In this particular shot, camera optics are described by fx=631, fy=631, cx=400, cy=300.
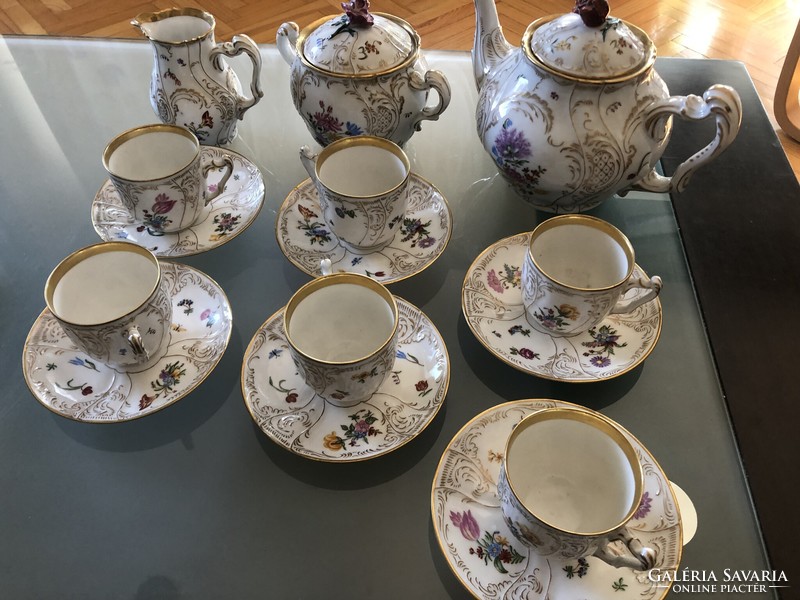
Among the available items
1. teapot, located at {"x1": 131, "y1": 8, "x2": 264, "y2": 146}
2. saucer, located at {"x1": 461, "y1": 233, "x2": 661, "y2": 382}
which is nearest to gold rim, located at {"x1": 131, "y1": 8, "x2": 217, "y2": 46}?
teapot, located at {"x1": 131, "y1": 8, "x2": 264, "y2": 146}

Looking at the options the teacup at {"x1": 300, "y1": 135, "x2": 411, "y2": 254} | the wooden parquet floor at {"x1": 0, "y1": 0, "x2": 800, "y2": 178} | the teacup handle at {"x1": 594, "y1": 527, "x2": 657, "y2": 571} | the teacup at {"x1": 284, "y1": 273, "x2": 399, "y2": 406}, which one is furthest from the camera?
the wooden parquet floor at {"x1": 0, "y1": 0, "x2": 800, "y2": 178}

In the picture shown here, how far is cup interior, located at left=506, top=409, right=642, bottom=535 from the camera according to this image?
1.57ft

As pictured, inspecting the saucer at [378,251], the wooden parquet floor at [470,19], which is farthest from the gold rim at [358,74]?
the wooden parquet floor at [470,19]

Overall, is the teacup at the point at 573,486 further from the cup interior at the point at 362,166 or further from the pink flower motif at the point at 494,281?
the cup interior at the point at 362,166

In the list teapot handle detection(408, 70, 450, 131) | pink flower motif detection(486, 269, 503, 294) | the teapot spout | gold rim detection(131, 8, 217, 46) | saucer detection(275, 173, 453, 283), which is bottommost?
pink flower motif detection(486, 269, 503, 294)

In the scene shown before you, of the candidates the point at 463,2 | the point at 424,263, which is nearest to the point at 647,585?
the point at 424,263

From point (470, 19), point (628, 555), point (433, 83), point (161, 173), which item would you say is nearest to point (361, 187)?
point (433, 83)

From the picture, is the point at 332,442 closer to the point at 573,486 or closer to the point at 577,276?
the point at 573,486

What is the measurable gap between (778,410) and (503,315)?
0.28 meters

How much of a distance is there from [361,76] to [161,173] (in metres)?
0.27

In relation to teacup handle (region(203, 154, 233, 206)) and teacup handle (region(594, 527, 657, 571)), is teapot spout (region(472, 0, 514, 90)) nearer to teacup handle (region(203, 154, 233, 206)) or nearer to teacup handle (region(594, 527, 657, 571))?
teacup handle (region(203, 154, 233, 206))

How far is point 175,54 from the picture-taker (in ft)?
2.41

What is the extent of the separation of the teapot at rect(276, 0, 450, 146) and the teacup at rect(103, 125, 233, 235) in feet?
0.43

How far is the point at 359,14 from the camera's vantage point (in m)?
0.68
